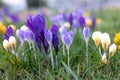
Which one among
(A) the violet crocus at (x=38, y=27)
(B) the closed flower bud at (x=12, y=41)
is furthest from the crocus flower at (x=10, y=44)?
(A) the violet crocus at (x=38, y=27)

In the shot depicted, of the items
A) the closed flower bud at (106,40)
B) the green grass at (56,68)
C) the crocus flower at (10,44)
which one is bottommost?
the green grass at (56,68)

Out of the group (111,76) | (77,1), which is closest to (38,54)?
(111,76)

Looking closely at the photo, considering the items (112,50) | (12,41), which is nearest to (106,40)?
(112,50)

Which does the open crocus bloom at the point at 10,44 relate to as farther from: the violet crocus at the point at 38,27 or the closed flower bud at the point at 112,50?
the closed flower bud at the point at 112,50

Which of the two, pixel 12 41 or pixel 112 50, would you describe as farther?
pixel 12 41

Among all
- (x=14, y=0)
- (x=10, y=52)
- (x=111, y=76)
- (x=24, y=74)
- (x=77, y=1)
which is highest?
(x=14, y=0)

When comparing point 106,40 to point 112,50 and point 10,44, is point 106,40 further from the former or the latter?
point 10,44

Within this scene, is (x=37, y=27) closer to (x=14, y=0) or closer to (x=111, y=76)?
(x=111, y=76)

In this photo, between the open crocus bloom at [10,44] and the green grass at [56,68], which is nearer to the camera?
the green grass at [56,68]
